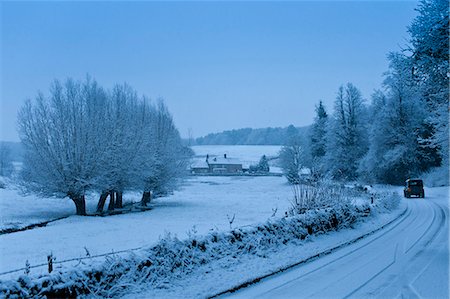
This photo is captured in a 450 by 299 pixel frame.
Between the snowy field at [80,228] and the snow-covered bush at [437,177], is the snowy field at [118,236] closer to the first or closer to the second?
the snowy field at [80,228]

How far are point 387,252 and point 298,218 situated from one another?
3.26m

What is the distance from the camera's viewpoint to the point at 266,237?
1183cm

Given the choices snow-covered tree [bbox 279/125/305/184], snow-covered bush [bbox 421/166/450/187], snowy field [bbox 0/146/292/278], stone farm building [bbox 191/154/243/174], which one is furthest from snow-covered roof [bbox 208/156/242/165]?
snowy field [bbox 0/146/292/278]

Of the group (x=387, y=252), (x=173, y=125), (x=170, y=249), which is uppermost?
(x=173, y=125)

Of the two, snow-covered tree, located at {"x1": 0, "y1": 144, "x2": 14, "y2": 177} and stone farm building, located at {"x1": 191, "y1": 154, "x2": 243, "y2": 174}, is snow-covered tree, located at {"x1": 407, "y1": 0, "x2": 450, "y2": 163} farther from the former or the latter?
stone farm building, located at {"x1": 191, "y1": 154, "x2": 243, "y2": 174}

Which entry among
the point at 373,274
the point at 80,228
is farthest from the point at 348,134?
the point at 373,274

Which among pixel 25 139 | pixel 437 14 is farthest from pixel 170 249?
pixel 25 139

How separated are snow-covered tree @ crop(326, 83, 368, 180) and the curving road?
158 ft

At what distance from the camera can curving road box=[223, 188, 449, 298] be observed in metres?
7.57

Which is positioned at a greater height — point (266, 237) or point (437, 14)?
point (437, 14)

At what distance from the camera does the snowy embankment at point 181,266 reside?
22.7 feet

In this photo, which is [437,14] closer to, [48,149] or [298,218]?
[298,218]

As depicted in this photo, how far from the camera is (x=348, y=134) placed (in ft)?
204

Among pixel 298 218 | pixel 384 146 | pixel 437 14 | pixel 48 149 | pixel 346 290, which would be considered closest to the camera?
pixel 346 290
